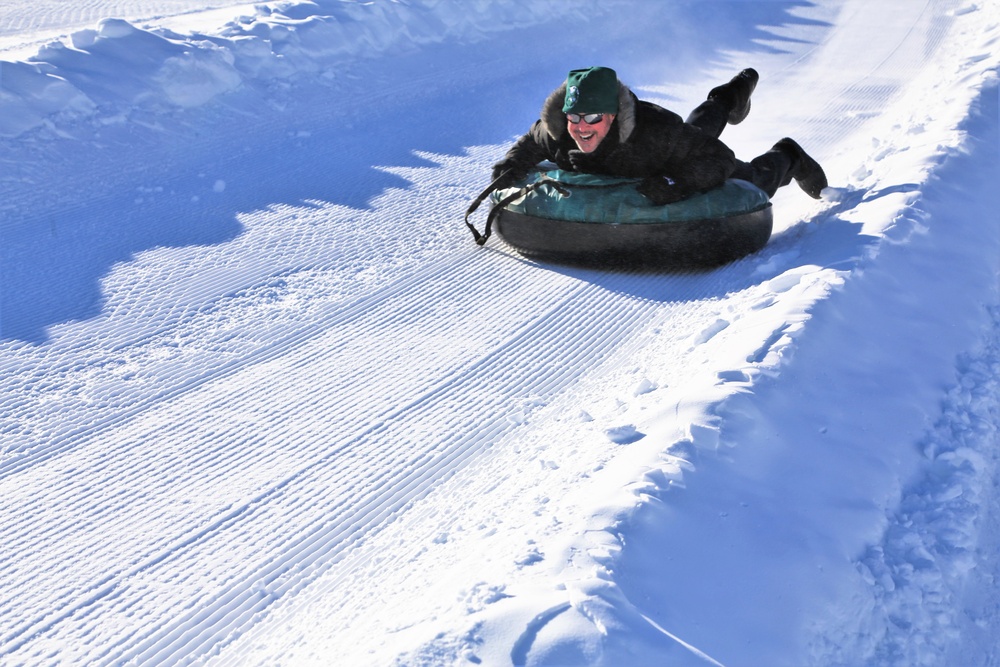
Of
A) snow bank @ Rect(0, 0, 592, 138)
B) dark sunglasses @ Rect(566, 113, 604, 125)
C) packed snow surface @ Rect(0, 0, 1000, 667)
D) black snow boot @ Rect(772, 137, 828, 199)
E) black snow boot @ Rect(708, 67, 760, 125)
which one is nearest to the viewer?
packed snow surface @ Rect(0, 0, 1000, 667)

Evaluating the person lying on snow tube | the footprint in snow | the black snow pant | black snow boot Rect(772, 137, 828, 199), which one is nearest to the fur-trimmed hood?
the person lying on snow tube

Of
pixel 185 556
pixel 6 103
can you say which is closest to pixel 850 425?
pixel 185 556

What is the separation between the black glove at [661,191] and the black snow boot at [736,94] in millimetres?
1177

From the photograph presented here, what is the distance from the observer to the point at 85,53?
21.0 ft

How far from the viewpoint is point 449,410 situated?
3145 mm

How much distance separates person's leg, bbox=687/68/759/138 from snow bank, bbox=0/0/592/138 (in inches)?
136

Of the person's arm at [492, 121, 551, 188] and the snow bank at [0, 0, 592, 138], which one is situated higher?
the snow bank at [0, 0, 592, 138]

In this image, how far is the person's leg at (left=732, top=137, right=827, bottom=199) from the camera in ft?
15.0

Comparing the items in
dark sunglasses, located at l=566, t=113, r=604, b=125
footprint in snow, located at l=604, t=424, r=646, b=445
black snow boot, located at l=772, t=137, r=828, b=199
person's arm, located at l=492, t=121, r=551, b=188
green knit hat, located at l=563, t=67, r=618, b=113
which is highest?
green knit hat, located at l=563, t=67, r=618, b=113

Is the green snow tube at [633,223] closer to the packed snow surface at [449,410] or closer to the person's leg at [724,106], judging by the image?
the packed snow surface at [449,410]

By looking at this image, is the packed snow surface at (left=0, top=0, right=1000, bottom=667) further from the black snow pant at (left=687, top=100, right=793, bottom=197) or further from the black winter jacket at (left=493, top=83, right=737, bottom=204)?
the black winter jacket at (left=493, top=83, right=737, bottom=204)

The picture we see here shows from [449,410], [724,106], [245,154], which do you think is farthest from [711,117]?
[245,154]

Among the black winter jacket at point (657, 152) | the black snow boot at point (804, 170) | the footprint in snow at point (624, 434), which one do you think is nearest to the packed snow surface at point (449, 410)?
the footprint in snow at point (624, 434)

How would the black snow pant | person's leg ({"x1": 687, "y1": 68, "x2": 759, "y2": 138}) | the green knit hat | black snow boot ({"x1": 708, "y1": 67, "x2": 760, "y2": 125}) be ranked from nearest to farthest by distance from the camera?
the green knit hat → the black snow pant → person's leg ({"x1": 687, "y1": 68, "x2": 759, "y2": 138}) → black snow boot ({"x1": 708, "y1": 67, "x2": 760, "y2": 125})
